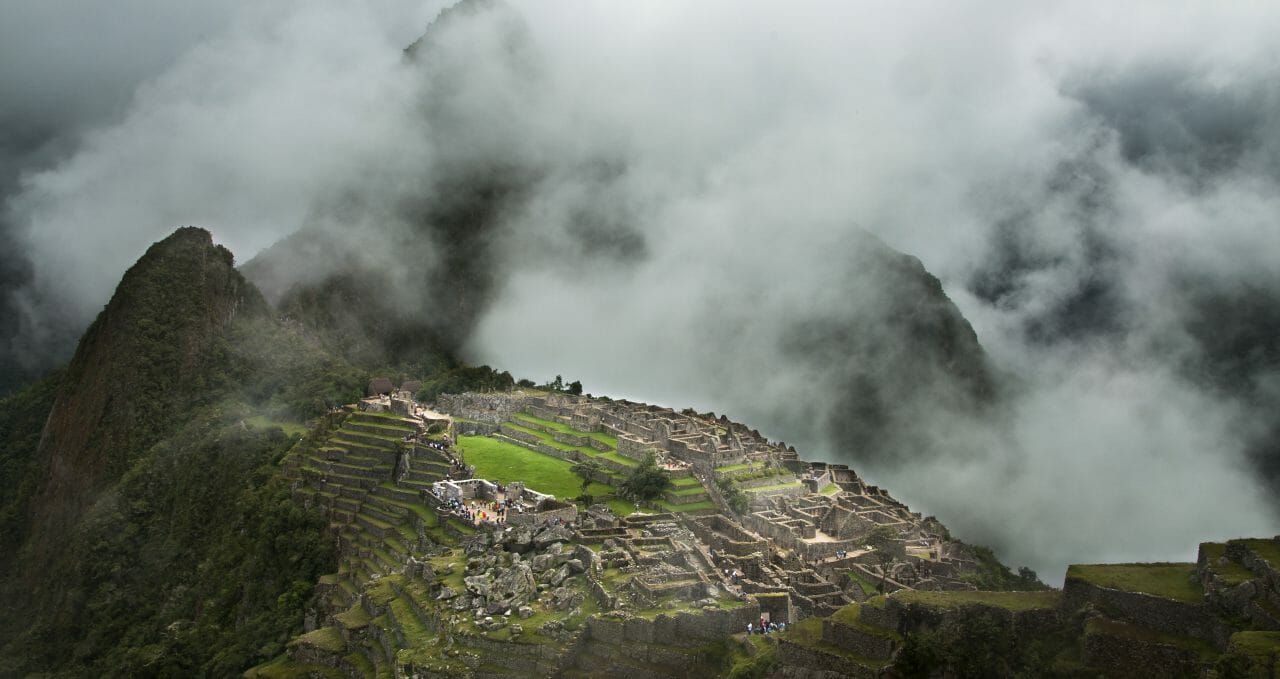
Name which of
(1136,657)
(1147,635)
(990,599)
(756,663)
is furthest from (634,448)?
(1136,657)

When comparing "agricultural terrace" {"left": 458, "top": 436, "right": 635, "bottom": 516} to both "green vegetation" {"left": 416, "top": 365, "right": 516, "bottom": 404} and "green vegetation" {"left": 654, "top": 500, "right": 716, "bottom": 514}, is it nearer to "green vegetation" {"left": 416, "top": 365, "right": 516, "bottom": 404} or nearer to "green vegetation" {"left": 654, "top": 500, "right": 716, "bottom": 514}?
"green vegetation" {"left": 654, "top": 500, "right": 716, "bottom": 514}

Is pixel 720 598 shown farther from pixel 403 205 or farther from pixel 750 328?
pixel 403 205

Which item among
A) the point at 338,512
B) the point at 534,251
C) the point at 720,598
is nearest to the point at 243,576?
the point at 338,512

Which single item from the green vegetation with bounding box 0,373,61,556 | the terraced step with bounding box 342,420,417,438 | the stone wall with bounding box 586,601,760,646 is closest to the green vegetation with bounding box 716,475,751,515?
the terraced step with bounding box 342,420,417,438

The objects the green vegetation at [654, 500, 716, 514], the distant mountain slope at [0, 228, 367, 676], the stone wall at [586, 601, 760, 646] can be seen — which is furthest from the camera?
the distant mountain slope at [0, 228, 367, 676]

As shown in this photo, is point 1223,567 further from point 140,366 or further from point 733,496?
point 140,366
